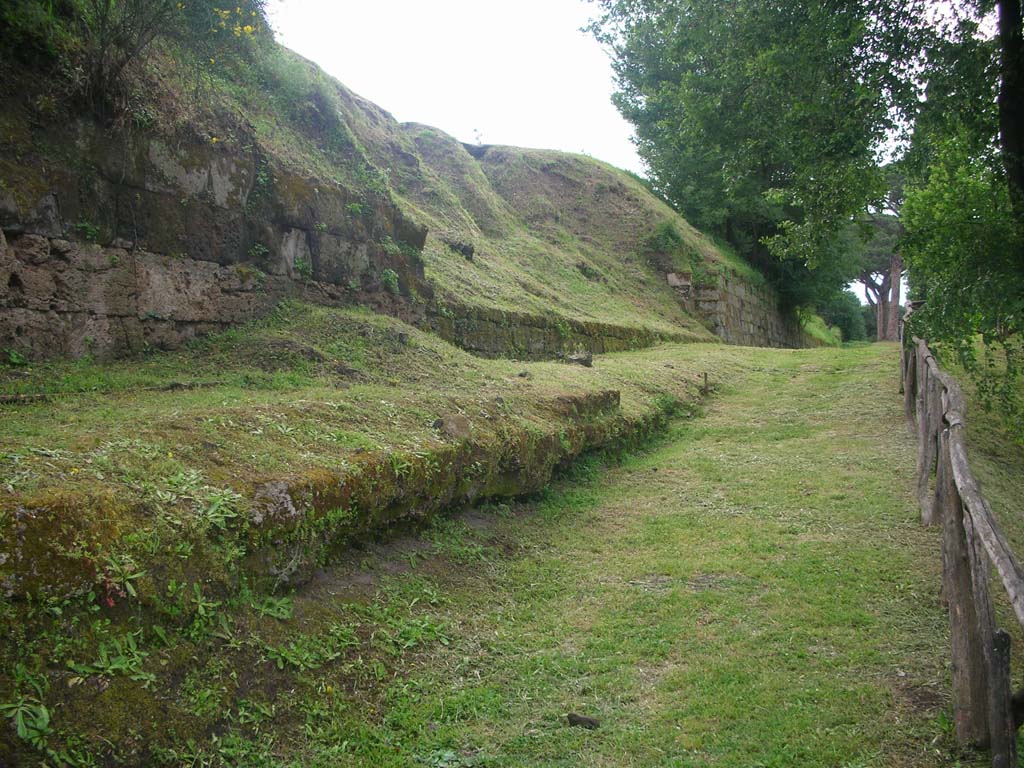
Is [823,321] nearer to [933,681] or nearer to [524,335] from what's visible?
[524,335]

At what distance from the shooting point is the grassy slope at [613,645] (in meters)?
3.77

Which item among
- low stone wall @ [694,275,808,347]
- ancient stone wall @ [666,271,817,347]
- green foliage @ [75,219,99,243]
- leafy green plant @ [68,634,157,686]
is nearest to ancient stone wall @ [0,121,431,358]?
green foliage @ [75,219,99,243]

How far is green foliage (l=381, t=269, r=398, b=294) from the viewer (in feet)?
35.0

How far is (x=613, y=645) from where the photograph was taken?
5.02 metres

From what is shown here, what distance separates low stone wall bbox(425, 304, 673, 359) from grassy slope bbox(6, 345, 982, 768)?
497cm

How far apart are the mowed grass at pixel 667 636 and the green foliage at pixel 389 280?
151 inches

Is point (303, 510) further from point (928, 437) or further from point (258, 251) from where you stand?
point (928, 437)

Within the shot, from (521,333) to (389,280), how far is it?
4120 millimetres

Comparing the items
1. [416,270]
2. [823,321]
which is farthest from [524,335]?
[823,321]

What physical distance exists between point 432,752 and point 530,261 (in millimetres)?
16648

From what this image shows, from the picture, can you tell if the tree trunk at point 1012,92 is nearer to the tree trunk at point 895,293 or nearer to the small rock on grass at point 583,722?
the small rock on grass at point 583,722

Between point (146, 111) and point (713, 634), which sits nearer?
point (713, 634)

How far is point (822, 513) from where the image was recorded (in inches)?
290

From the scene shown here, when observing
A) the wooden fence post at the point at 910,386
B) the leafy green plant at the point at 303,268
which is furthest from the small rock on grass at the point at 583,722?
the wooden fence post at the point at 910,386
